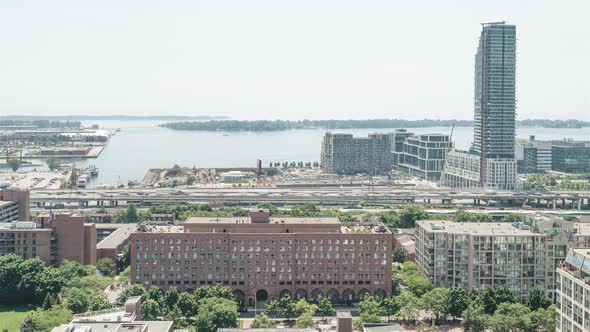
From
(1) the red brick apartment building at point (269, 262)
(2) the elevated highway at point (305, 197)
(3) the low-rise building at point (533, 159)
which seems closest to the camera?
(1) the red brick apartment building at point (269, 262)

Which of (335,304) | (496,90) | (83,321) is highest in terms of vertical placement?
(496,90)

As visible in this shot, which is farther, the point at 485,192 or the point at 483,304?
the point at 485,192

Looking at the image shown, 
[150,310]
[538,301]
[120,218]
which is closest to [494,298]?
[538,301]

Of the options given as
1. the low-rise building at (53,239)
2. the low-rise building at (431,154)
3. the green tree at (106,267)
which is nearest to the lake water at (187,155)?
the low-rise building at (431,154)

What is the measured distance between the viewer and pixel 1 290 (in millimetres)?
33531

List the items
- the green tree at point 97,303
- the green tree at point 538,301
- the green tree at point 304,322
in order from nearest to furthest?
the green tree at point 304,322 → the green tree at point 97,303 → the green tree at point 538,301

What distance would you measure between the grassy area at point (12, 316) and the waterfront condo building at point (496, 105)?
5266 centimetres

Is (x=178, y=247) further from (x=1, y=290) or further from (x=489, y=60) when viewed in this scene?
(x=489, y=60)

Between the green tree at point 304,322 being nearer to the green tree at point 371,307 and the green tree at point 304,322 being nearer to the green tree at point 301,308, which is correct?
the green tree at point 301,308

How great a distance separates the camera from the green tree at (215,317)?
2791cm

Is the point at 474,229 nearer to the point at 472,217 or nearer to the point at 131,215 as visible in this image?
the point at 472,217

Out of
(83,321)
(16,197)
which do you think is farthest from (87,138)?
(83,321)

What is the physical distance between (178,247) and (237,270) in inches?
109

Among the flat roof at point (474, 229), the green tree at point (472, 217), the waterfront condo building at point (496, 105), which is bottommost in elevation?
the green tree at point (472, 217)
